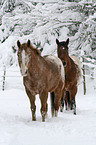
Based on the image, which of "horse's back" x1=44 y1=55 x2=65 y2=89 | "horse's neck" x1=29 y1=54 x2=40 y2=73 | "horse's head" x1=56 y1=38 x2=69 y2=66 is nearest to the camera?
"horse's neck" x1=29 y1=54 x2=40 y2=73

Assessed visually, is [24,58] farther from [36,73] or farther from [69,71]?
[69,71]

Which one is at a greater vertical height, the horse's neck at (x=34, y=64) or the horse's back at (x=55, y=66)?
the horse's neck at (x=34, y=64)

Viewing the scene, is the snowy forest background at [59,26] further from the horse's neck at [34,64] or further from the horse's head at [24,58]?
the horse's head at [24,58]

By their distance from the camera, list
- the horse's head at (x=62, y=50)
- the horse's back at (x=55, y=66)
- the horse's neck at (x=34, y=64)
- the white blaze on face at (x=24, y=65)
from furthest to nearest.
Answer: the horse's head at (x=62, y=50) < the horse's back at (x=55, y=66) < the horse's neck at (x=34, y=64) < the white blaze on face at (x=24, y=65)

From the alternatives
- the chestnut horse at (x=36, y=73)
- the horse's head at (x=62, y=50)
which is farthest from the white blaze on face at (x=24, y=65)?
the horse's head at (x=62, y=50)

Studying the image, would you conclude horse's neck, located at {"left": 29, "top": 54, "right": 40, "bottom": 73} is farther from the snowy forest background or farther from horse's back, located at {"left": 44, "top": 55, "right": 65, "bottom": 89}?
the snowy forest background

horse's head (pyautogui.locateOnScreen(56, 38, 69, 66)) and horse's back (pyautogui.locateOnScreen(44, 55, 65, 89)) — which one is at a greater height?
horse's head (pyautogui.locateOnScreen(56, 38, 69, 66))

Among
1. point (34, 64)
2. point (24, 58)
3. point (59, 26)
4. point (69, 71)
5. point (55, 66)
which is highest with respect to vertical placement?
point (59, 26)

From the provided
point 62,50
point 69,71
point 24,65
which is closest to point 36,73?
point 24,65

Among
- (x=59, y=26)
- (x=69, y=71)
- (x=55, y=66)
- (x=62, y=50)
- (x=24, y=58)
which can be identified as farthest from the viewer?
(x=59, y=26)

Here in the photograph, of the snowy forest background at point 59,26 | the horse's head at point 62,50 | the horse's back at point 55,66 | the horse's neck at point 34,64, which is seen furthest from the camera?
the snowy forest background at point 59,26

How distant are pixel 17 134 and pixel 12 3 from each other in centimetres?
1347

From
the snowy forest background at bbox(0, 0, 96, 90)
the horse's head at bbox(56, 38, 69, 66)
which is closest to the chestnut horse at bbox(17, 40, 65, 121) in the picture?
the horse's head at bbox(56, 38, 69, 66)

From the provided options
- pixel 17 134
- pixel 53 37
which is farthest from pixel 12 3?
pixel 17 134
